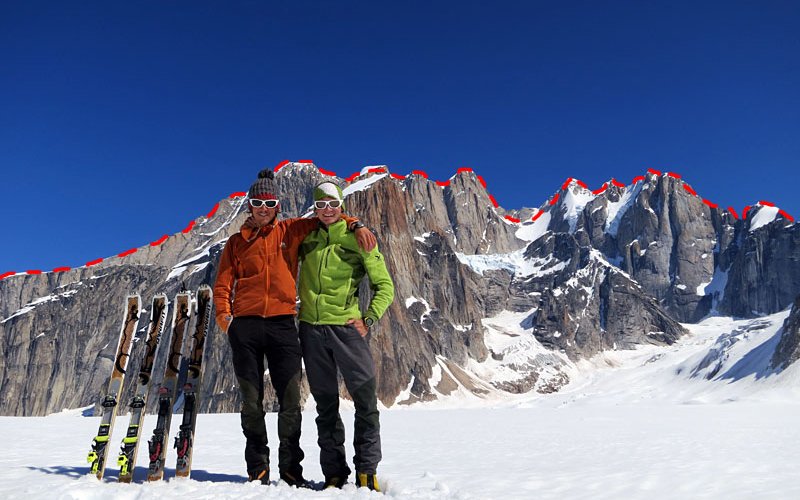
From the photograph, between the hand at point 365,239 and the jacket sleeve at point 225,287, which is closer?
the hand at point 365,239

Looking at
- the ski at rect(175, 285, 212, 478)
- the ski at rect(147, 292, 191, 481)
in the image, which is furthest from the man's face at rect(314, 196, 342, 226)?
the ski at rect(147, 292, 191, 481)

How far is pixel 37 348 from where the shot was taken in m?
162

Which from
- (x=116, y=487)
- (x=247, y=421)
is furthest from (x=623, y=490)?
(x=116, y=487)

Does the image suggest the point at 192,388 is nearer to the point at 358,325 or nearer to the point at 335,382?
the point at 335,382

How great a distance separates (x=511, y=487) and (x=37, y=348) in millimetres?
187635

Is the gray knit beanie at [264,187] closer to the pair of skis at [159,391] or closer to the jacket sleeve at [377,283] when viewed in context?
the jacket sleeve at [377,283]

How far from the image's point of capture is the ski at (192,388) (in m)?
7.29

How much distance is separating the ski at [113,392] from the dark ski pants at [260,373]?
1.70 m

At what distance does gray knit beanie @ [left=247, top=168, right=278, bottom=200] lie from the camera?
24.9 ft

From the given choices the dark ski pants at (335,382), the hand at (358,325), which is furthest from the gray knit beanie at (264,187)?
the hand at (358,325)

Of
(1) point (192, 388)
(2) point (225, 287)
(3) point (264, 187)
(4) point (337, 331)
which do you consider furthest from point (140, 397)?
(3) point (264, 187)

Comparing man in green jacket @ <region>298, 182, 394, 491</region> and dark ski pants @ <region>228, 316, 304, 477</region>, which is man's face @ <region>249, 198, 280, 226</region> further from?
dark ski pants @ <region>228, 316, 304, 477</region>

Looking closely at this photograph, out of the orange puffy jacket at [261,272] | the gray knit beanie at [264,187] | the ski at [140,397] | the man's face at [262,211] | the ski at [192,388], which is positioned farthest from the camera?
the gray knit beanie at [264,187]

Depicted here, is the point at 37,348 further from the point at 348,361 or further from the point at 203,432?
the point at 348,361
